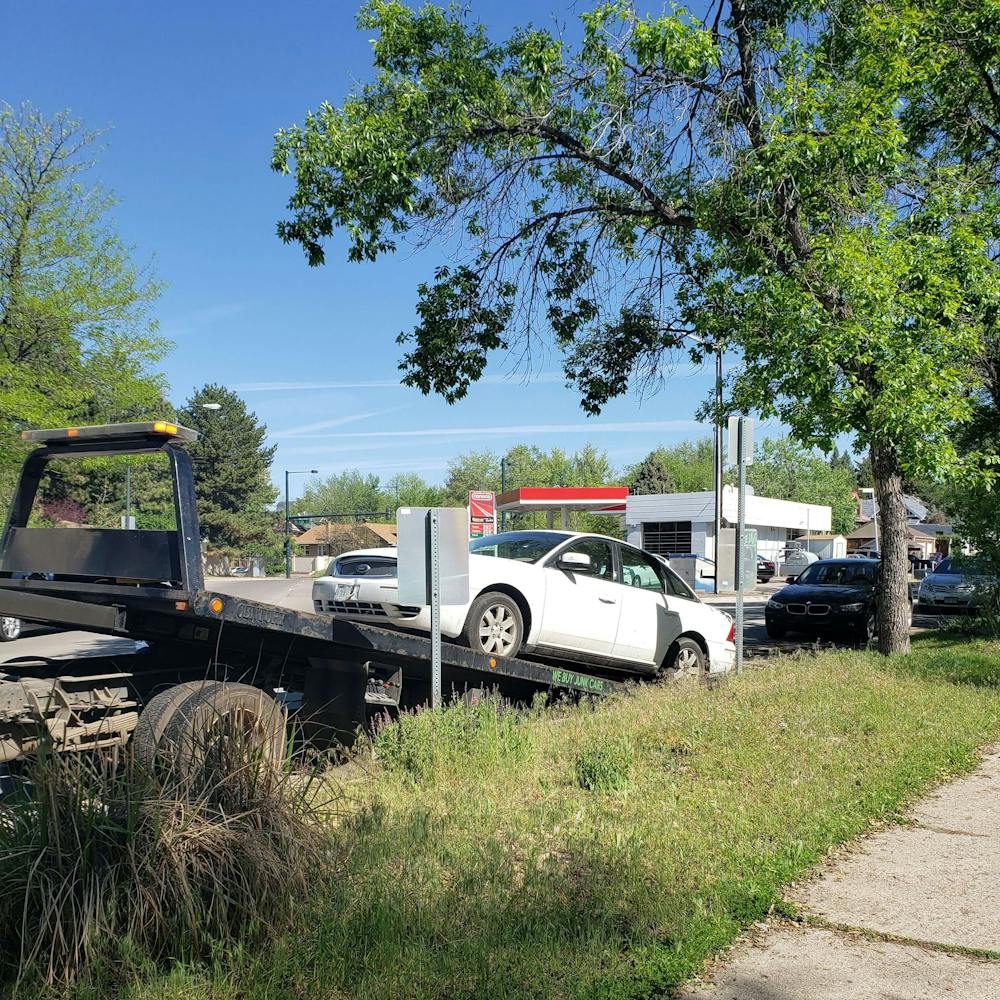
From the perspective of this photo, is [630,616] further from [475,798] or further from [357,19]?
[357,19]

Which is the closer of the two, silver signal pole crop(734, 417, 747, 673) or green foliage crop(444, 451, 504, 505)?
silver signal pole crop(734, 417, 747, 673)

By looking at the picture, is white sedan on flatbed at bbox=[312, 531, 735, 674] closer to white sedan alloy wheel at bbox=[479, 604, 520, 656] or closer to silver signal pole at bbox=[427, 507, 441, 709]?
white sedan alloy wheel at bbox=[479, 604, 520, 656]

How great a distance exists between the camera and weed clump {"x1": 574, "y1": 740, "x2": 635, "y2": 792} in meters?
5.99

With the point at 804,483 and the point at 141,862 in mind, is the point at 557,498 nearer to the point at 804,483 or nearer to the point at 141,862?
the point at 141,862

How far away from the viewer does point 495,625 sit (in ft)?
27.5

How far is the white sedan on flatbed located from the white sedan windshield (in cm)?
1

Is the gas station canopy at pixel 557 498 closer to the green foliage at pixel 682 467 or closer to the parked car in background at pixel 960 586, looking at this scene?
the parked car in background at pixel 960 586

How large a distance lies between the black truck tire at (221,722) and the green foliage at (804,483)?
98.6 metres

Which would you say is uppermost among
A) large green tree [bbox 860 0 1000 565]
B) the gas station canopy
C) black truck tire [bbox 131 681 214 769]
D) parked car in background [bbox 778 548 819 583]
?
large green tree [bbox 860 0 1000 565]

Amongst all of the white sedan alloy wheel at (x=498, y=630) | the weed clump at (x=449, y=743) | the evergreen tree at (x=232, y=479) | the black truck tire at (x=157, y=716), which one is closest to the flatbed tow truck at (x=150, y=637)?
the black truck tire at (x=157, y=716)

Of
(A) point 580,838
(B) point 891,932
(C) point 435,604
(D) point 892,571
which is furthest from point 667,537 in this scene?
(B) point 891,932

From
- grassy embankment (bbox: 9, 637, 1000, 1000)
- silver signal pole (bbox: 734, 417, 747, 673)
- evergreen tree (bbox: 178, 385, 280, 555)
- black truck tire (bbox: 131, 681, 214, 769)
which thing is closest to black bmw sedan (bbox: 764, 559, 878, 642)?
silver signal pole (bbox: 734, 417, 747, 673)

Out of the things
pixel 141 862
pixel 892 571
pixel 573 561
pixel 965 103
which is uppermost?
pixel 965 103

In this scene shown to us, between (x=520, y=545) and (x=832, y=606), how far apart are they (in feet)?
37.0
